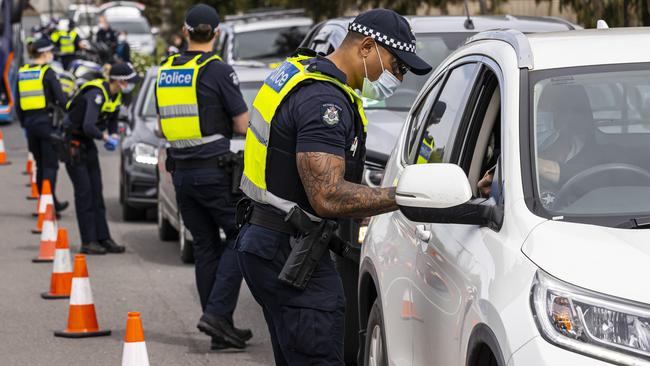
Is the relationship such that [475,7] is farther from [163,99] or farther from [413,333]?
[413,333]

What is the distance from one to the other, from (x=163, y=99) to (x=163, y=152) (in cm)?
436

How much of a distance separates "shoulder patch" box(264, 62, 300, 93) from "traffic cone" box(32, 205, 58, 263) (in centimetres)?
812

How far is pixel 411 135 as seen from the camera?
20.2 ft

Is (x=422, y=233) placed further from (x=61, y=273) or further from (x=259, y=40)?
(x=259, y=40)

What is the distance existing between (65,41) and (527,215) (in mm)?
28384

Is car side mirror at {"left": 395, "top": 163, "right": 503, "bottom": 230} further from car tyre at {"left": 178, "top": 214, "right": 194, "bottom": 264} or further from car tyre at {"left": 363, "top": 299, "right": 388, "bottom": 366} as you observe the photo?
car tyre at {"left": 178, "top": 214, "right": 194, "bottom": 264}

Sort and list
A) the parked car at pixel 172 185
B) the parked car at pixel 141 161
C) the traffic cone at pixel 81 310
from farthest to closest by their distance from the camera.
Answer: the parked car at pixel 141 161
the parked car at pixel 172 185
the traffic cone at pixel 81 310

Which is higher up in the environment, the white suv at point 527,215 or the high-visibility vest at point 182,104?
the white suv at point 527,215

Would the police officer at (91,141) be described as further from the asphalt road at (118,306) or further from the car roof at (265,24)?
the car roof at (265,24)

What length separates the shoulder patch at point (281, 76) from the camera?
16.6 feet

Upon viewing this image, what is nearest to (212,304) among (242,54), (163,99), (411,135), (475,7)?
(163,99)

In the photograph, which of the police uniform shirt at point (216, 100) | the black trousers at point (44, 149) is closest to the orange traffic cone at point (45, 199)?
the black trousers at point (44, 149)

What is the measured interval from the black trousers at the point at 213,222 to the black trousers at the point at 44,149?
24.5ft

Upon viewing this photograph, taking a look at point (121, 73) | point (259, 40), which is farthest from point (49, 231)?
point (259, 40)
